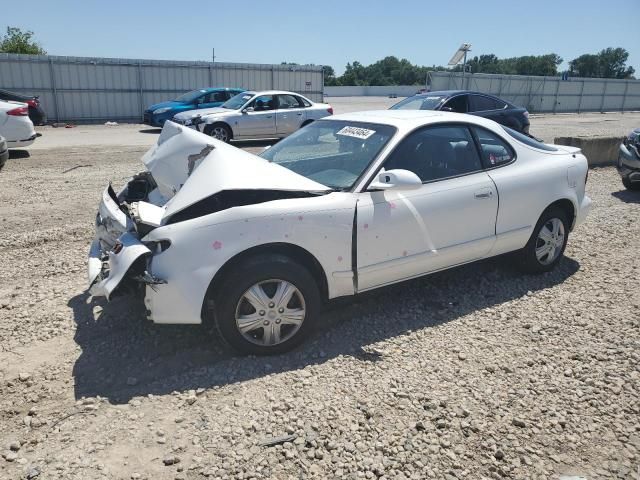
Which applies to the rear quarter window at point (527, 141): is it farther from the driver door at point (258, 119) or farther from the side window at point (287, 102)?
the side window at point (287, 102)

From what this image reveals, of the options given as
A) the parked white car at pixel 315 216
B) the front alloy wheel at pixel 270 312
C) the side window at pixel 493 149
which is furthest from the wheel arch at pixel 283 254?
the side window at pixel 493 149

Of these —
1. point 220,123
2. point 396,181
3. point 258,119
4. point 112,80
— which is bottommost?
point 220,123

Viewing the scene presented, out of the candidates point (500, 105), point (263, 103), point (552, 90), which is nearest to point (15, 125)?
point (263, 103)

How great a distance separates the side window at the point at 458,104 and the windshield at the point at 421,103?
0.22 m

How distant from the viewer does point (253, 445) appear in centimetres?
273

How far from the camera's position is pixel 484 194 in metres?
4.28

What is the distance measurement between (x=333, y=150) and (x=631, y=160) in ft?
21.5

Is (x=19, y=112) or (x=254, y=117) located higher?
(x=19, y=112)

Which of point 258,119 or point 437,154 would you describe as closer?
point 437,154

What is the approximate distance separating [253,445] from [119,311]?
6.32 feet

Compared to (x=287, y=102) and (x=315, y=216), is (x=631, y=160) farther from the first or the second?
(x=287, y=102)

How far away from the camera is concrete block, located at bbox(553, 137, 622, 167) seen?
36.8ft

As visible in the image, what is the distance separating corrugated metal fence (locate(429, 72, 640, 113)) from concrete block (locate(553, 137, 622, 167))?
18.6 meters

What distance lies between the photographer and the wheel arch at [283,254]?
3.30m
